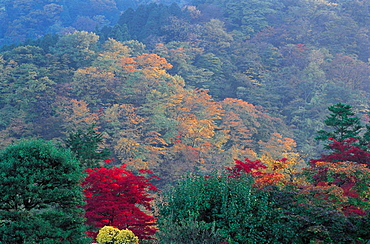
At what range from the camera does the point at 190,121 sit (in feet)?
84.0

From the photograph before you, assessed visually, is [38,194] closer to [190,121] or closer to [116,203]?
[116,203]

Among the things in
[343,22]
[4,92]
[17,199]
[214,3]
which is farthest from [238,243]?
[214,3]

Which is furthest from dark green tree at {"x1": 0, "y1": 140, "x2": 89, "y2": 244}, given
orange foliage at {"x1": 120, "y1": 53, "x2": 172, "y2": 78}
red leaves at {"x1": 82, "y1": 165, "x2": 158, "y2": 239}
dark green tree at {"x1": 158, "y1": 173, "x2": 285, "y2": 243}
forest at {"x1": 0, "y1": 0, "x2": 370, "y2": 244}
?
orange foliage at {"x1": 120, "y1": 53, "x2": 172, "y2": 78}

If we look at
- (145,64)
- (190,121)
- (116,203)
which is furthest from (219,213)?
(145,64)

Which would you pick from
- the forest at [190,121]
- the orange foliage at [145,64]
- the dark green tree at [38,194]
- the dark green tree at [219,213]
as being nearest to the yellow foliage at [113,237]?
the forest at [190,121]

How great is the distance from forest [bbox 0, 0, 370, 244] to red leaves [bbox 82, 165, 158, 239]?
4 centimetres

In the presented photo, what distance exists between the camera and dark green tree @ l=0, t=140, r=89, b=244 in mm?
6809

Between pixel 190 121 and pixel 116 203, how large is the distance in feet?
54.3

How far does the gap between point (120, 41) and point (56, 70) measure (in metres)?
7.24

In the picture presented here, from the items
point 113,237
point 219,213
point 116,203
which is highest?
point 116,203

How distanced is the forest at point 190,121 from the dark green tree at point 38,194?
30 mm

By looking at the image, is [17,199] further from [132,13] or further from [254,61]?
[132,13]

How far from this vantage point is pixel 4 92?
27.8 m

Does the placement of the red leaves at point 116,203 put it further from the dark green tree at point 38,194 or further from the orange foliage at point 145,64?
the orange foliage at point 145,64
